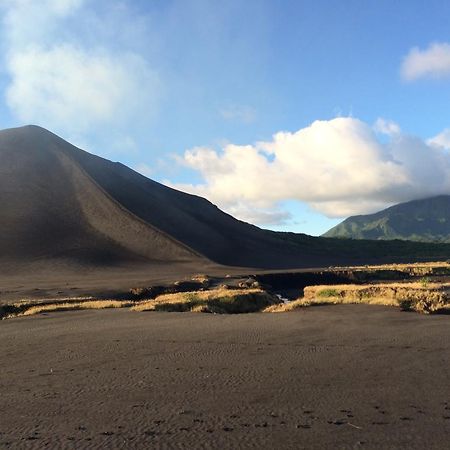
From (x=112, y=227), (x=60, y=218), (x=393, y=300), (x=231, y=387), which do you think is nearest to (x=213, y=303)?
(x=393, y=300)

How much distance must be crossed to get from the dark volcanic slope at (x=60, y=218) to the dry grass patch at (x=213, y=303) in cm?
5433

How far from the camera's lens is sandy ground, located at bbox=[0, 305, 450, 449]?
19.4 ft

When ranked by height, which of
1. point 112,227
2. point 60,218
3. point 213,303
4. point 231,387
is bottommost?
point 231,387

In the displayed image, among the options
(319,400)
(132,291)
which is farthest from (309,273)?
(319,400)

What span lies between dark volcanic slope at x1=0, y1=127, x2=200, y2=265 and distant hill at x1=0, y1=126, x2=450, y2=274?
0.62 ft

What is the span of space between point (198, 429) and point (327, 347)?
5.63 meters

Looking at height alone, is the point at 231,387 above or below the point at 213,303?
below

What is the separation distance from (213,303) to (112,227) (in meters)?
77.0

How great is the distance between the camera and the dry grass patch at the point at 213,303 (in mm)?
21781

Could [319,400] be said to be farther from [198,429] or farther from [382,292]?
[382,292]

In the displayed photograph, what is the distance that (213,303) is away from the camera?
24.7 metres

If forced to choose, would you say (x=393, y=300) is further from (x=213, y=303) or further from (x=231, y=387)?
(x=231, y=387)

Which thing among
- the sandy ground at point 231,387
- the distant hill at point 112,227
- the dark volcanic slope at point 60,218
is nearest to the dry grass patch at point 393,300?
the sandy ground at point 231,387

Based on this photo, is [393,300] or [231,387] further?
[393,300]
